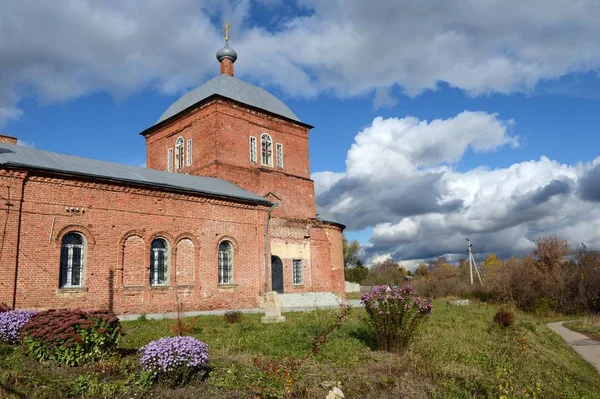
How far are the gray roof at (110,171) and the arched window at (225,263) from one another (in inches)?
84.9

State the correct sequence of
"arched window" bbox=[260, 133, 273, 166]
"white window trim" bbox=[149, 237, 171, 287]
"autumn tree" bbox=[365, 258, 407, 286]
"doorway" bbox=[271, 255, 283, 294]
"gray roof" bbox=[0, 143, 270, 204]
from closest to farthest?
"gray roof" bbox=[0, 143, 270, 204]
"white window trim" bbox=[149, 237, 171, 287]
"doorway" bbox=[271, 255, 283, 294]
"arched window" bbox=[260, 133, 273, 166]
"autumn tree" bbox=[365, 258, 407, 286]

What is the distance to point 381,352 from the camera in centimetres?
891

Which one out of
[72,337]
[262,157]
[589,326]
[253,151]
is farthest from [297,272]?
[72,337]

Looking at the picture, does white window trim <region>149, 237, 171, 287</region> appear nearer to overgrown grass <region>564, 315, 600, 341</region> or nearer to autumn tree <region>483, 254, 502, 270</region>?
overgrown grass <region>564, 315, 600, 341</region>

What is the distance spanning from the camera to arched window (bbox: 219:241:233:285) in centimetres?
1944

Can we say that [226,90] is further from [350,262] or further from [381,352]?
[350,262]

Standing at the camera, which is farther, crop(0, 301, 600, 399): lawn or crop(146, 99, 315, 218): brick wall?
crop(146, 99, 315, 218): brick wall

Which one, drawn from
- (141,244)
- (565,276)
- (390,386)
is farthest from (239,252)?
(565,276)

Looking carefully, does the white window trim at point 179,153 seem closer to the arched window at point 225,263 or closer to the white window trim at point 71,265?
the arched window at point 225,263

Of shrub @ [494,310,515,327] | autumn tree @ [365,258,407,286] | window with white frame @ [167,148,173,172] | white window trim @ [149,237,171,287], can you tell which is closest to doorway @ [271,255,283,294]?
white window trim @ [149,237,171,287]

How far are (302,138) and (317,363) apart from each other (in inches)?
811

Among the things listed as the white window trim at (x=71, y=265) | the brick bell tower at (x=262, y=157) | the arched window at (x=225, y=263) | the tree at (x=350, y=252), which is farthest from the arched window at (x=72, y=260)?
the tree at (x=350, y=252)

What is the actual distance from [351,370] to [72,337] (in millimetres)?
4574

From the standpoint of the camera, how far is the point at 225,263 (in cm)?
1967
